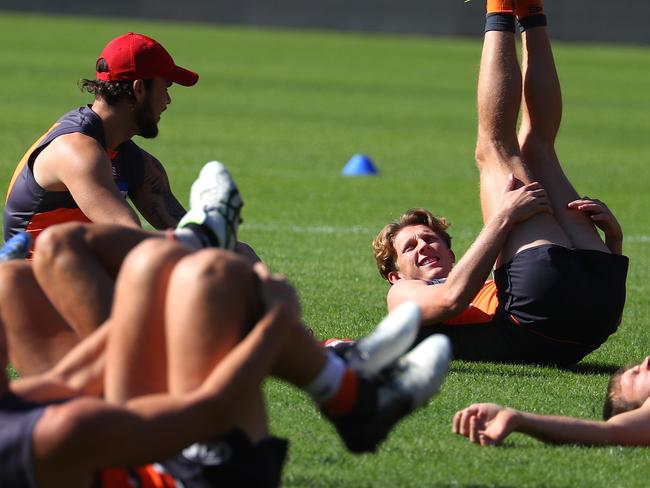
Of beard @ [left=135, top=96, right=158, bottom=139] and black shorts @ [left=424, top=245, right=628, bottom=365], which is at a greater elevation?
beard @ [left=135, top=96, right=158, bottom=139]

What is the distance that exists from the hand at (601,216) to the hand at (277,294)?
3.06m

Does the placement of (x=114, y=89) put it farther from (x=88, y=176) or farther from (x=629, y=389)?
(x=629, y=389)

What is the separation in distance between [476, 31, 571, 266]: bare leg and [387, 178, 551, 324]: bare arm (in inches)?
4.7

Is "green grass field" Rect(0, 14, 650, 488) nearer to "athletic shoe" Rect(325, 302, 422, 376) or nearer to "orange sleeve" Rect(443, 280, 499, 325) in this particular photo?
"orange sleeve" Rect(443, 280, 499, 325)

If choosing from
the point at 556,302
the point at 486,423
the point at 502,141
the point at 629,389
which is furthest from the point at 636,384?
the point at 502,141

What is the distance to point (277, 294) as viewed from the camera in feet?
10.8

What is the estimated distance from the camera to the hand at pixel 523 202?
5785mm

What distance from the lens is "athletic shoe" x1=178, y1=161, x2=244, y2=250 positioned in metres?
3.91

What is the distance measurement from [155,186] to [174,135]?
988cm

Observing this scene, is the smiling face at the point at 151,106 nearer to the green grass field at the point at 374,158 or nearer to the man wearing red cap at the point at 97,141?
the man wearing red cap at the point at 97,141

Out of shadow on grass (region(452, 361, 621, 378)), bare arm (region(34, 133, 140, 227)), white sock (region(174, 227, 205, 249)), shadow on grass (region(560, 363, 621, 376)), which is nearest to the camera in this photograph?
white sock (region(174, 227, 205, 249))

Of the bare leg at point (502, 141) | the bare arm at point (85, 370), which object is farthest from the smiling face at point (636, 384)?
the bare arm at point (85, 370)

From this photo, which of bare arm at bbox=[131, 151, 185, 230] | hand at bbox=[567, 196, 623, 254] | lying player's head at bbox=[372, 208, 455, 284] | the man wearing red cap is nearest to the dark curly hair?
the man wearing red cap

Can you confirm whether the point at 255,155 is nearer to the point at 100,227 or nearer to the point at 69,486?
the point at 100,227
